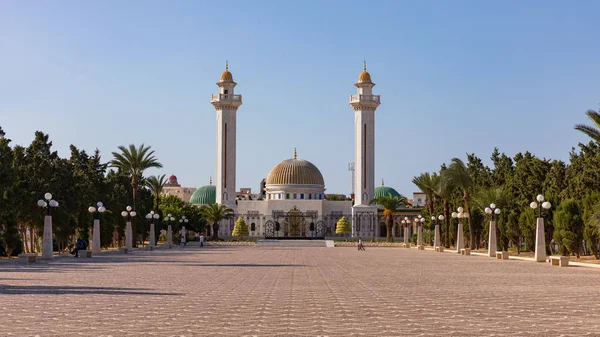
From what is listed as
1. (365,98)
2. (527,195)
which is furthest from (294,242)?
(527,195)

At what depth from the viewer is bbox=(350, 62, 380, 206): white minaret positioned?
88.9m

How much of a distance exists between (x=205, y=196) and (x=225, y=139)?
24.6m

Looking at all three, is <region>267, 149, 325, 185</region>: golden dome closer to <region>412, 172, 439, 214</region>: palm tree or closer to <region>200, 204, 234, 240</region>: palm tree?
<region>200, 204, 234, 240</region>: palm tree

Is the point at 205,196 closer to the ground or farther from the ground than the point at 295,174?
closer to the ground

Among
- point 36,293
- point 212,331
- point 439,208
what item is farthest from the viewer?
point 439,208

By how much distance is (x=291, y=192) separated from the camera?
9962 cm

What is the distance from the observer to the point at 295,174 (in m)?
101

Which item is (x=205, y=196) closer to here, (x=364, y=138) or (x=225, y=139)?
(x=225, y=139)

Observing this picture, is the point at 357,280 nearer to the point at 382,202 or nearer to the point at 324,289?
the point at 324,289

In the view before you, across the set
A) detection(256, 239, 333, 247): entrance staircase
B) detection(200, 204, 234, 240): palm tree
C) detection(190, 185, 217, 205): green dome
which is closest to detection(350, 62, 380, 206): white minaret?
detection(256, 239, 333, 247): entrance staircase

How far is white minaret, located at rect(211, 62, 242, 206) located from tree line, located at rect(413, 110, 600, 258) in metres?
28.2

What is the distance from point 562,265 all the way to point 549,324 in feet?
66.1

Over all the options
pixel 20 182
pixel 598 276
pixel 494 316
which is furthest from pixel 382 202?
pixel 494 316

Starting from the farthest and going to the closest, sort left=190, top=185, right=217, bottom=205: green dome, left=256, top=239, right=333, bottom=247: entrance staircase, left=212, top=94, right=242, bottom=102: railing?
left=190, top=185, right=217, bottom=205: green dome
left=212, top=94, right=242, bottom=102: railing
left=256, top=239, right=333, bottom=247: entrance staircase
